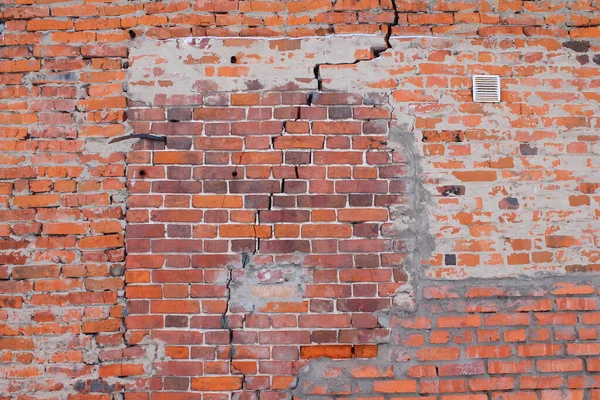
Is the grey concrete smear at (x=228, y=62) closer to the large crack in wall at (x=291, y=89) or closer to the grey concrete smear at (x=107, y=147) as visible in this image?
the large crack in wall at (x=291, y=89)

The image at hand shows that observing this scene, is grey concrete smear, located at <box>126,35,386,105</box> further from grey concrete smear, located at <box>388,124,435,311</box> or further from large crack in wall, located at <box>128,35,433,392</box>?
grey concrete smear, located at <box>388,124,435,311</box>

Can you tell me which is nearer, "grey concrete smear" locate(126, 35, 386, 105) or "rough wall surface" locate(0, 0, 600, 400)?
"rough wall surface" locate(0, 0, 600, 400)

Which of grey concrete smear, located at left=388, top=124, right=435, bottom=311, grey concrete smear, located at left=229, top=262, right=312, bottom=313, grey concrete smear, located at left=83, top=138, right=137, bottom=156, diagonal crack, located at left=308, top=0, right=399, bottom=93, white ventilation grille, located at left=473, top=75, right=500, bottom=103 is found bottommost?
grey concrete smear, located at left=229, top=262, right=312, bottom=313

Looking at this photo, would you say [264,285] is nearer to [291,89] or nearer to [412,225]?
[412,225]

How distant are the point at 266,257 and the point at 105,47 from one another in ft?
4.46

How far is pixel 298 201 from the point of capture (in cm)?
228

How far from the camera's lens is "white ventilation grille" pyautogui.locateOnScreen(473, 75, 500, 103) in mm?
2354

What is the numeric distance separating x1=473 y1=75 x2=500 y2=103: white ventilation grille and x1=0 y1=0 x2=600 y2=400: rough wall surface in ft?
0.11

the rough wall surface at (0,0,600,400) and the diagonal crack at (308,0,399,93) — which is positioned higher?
the diagonal crack at (308,0,399,93)

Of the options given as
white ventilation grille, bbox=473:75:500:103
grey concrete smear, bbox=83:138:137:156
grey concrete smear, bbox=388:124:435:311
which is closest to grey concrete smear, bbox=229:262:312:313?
grey concrete smear, bbox=388:124:435:311

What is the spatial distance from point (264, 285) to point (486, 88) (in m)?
1.50

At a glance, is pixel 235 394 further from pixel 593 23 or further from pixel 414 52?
pixel 593 23

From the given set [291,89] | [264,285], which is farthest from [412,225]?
[291,89]

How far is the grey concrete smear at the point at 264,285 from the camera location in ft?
7.32
